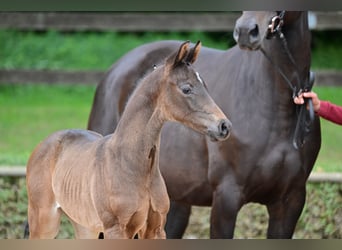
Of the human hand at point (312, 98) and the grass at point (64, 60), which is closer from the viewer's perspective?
the human hand at point (312, 98)

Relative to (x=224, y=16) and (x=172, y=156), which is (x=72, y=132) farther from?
(x=224, y=16)

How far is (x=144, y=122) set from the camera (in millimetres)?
2299

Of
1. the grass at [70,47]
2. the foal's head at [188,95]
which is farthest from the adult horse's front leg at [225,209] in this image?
the grass at [70,47]

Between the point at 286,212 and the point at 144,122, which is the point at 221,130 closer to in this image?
the point at 144,122

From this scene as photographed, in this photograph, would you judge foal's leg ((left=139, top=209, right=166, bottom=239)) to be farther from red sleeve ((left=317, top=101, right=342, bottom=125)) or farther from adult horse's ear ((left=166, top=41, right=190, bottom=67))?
red sleeve ((left=317, top=101, right=342, bottom=125))

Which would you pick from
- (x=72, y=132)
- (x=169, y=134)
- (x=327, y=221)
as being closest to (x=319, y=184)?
(x=327, y=221)

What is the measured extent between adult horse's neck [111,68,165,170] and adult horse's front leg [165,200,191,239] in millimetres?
2043

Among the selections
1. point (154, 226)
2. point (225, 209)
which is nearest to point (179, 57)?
point (154, 226)

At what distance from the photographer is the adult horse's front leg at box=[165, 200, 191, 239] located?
4.32m

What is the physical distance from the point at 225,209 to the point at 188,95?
120cm

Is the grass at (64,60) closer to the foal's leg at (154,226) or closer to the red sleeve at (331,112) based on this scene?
the red sleeve at (331,112)

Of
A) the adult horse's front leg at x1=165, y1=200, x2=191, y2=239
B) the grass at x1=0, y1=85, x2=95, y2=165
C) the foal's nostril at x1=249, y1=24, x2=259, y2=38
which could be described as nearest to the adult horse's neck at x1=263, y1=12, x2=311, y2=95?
the foal's nostril at x1=249, y1=24, x2=259, y2=38

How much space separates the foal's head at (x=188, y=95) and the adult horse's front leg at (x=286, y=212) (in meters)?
1.25

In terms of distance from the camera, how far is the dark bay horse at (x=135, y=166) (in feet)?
7.22
